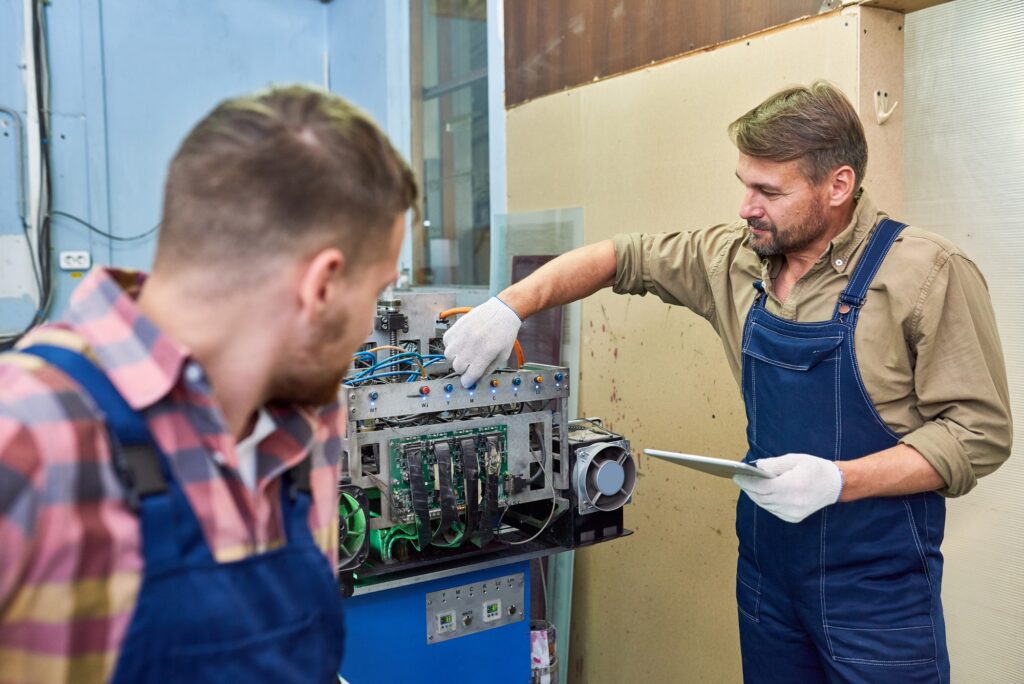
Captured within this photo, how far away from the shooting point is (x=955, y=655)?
1.99 m

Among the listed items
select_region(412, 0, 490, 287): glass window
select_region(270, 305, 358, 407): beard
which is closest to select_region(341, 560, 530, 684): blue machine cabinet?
select_region(270, 305, 358, 407): beard

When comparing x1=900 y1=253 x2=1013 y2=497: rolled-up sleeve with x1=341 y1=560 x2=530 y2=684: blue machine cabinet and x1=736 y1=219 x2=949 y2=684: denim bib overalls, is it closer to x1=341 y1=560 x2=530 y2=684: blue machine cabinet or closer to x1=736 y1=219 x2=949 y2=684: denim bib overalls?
x1=736 y1=219 x2=949 y2=684: denim bib overalls

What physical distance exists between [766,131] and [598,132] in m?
1.13

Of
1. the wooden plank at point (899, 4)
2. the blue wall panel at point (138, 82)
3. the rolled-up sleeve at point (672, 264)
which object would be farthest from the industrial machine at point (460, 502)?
the blue wall panel at point (138, 82)

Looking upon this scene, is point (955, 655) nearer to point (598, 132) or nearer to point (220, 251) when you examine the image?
point (598, 132)

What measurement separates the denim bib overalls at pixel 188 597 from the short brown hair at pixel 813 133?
115 centimetres

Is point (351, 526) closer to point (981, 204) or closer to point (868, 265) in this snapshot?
point (868, 265)

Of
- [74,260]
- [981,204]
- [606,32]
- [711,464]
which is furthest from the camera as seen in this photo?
[74,260]

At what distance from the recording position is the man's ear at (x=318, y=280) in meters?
0.75

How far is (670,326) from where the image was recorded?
230 centimetres

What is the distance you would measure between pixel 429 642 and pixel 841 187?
1.20 m

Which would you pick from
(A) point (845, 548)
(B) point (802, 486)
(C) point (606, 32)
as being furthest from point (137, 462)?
(C) point (606, 32)

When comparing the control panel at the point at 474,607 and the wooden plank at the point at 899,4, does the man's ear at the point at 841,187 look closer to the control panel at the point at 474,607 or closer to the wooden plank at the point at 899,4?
the wooden plank at the point at 899,4

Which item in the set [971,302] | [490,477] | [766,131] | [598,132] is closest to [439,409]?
[490,477]
